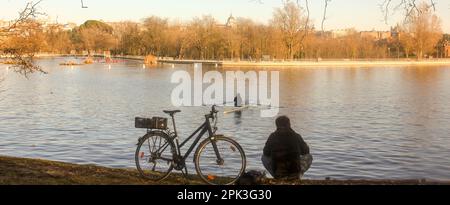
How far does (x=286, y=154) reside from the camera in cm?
802

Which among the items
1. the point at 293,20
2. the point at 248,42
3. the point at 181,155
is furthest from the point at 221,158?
the point at 248,42

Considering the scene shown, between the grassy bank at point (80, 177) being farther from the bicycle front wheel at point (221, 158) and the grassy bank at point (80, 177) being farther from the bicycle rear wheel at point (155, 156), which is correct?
the bicycle front wheel at point (221, 158)

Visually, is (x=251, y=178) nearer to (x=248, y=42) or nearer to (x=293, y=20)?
(x=293, y=20)

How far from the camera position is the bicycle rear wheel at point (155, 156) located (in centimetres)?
784

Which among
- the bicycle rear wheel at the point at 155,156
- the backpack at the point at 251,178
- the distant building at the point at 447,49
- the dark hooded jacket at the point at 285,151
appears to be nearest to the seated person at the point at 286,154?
the dark hooded jacket at the point at 285,151

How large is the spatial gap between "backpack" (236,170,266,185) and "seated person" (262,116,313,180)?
33cm

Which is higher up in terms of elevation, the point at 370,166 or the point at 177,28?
the point at 177,28

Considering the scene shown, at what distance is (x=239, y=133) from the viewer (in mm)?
27844

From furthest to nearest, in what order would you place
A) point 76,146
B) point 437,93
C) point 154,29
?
point 154,29
point 437,93
point 76,146

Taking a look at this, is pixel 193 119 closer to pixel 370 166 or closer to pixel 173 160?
pixel 370 166

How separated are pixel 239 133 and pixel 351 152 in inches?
279

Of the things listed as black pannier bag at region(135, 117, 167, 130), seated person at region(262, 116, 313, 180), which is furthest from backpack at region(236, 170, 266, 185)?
black pannier bag at region(135, 117, 167, 130)
